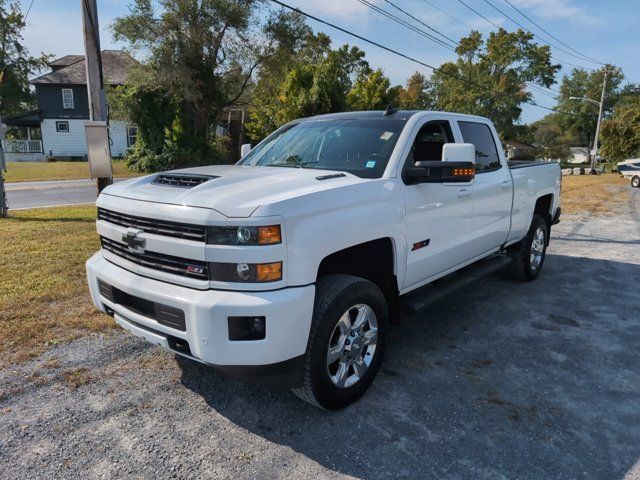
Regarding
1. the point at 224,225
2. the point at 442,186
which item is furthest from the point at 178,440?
the point at 442,186

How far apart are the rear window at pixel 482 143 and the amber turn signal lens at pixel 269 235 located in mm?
2747

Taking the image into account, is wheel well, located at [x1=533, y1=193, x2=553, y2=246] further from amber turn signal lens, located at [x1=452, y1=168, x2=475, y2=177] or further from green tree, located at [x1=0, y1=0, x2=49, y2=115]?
green tree, located at [x1=0, y1=0, x2=49, y2=115]

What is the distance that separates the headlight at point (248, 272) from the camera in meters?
2.57

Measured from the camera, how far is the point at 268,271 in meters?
2.59

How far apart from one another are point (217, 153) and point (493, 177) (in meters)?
24.6

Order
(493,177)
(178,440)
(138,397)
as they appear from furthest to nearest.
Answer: (493,177), (138,397), (178,440)

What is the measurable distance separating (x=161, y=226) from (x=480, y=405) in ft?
7.85

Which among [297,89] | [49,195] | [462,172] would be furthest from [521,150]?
[462,172]

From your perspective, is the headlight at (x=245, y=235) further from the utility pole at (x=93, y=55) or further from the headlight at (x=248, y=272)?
the utility pole at (x=93, y=55)

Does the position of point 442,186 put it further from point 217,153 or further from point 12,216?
point 217,153

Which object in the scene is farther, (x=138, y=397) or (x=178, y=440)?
(x=138, y=397)

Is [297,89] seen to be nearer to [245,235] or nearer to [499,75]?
[245,235]

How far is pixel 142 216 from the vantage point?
116 inches

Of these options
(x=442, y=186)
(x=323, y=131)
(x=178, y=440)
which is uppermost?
(x=323, y=131)
